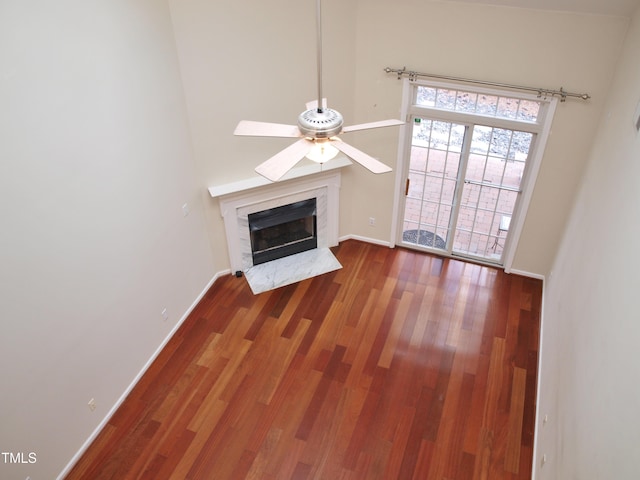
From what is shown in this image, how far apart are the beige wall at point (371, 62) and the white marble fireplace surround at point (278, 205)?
194mm

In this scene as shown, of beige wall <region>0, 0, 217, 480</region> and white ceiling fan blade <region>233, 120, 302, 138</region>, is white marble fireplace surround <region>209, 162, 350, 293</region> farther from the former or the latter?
white ceiling fan blade <region>233, 120, 302, 138</region>

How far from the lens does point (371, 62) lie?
5.71 metres

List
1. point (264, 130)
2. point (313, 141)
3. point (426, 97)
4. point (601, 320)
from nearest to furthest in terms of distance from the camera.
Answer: point (313, 141)
point (264, 130)
point (601, 320)
point (426, 97)

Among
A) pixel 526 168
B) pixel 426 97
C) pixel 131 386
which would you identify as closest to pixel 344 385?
pixel 131 386

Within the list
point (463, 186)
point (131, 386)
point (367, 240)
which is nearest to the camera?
point (131, 386)

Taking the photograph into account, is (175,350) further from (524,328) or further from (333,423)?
(524,328)

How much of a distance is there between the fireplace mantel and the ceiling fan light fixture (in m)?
2.98

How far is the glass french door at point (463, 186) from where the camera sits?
5859 mm

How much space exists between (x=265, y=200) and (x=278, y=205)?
0.72 feet

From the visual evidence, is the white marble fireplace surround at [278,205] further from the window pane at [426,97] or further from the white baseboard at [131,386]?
the window pane at [426,97]

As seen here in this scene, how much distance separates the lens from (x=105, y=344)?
15.1ft

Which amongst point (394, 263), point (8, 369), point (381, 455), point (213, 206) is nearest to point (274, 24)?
point (213, 206)

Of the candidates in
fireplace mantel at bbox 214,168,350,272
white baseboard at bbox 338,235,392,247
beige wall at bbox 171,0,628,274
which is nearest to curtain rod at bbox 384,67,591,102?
beige wall at bbox 171,0,628,274

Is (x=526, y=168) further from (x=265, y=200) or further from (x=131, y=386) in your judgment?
(x=131, y=386)
